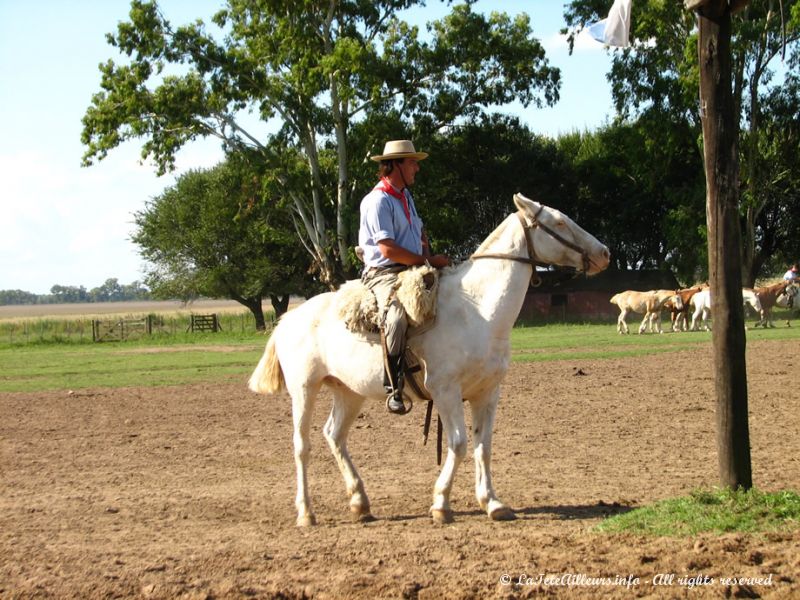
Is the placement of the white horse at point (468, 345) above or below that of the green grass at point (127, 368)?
above

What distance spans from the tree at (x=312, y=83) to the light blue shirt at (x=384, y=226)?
34.9m

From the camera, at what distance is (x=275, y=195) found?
4778 cm

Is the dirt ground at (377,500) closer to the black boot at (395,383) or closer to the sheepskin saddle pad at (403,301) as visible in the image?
the black boot at (395,383)

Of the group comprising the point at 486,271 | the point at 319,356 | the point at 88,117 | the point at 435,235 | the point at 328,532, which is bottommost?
the point at 328,532

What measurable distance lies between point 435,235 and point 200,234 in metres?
21.5

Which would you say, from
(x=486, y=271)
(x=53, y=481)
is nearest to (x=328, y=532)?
(x=486, y=271)

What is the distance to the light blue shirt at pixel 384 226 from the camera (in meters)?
8.63

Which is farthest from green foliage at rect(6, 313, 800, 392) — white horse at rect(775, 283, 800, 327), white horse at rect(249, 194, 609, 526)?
white horse at rect(249, 194, 609, 526)

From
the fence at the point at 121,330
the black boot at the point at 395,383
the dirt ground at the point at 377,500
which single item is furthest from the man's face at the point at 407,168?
the fence at the point at 121,330

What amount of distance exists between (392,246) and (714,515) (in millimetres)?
3405

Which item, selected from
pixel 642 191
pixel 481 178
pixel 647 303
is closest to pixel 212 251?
pixel 481 178

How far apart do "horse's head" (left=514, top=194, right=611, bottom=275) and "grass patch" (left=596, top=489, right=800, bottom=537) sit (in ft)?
7.00

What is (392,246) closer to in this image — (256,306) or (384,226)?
(384,226)

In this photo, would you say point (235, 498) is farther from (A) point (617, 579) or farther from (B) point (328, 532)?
(A) point (617, 579)
